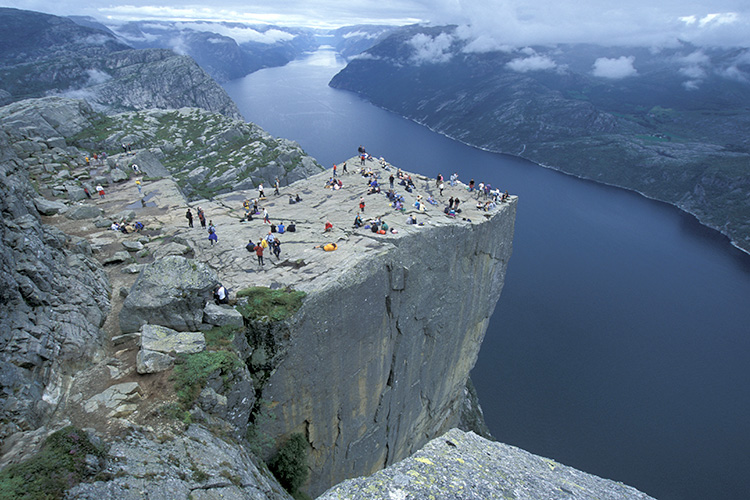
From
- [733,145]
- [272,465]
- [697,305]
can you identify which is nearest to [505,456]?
[272,465]

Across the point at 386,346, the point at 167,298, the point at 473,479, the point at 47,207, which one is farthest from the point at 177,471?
the point at 47,207

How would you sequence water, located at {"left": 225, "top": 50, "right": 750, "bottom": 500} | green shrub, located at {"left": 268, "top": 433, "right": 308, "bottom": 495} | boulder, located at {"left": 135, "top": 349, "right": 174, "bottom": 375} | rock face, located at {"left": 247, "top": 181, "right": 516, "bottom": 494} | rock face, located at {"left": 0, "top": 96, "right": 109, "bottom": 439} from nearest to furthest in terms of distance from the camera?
rock face, located at {"left": 0, "top": 96, "right": 109, "bottom": 439} → boulder, located at {"left": 135, "top": 349, "right": 174, "bottom": 375} → rock face, located at {"left": 247, "top": 181, "right": 516, "bottom": 494} → green shrub, located at {"left": 268, "top": 433, "right": 308, "bottom": 495} → water, located at {"left": 225, "top": 50, "right": 750, "bottom": 500}

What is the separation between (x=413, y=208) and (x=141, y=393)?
22.8m

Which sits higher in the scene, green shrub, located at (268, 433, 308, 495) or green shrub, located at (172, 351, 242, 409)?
green shrub, located at (172, 351, 242, 409)

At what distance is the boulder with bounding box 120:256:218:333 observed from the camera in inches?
615

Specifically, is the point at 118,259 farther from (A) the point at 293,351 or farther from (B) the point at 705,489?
(B) the point at 705,489

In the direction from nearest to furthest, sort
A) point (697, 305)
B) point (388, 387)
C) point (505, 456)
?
point (505, 456), point (388, 387), point (697, 305)

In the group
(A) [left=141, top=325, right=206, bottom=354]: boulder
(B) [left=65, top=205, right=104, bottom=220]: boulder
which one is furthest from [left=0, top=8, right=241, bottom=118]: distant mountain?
(A) [left=141, top=325, right=206, bottom=354]: boulder

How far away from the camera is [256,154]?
5641 centimetres

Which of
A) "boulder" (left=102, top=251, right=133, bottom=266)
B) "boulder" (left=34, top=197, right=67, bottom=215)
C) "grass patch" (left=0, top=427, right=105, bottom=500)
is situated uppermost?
"grass patch" (left=0, top=427, right=105, bottom=500)

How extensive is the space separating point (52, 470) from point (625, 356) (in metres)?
75.2

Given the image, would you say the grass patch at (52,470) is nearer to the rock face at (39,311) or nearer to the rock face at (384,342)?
the rock face at (39,311)

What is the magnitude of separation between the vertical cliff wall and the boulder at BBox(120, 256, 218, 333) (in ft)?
15.1

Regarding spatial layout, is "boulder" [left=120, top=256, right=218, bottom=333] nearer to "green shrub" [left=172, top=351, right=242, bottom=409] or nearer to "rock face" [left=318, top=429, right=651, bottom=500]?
"green shrub" [left=172, top=351, right=242, bottom=409]
